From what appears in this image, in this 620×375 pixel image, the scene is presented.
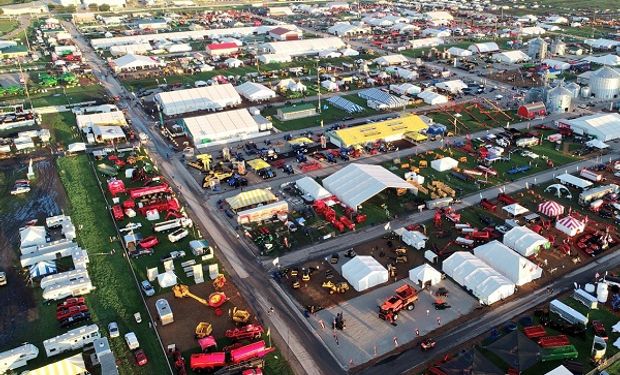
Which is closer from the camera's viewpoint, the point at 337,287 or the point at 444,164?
the point at 337,287

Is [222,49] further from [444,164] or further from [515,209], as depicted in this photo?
[515,209]

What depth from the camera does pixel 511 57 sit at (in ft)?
278

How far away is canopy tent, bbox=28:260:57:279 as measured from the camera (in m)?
31.3

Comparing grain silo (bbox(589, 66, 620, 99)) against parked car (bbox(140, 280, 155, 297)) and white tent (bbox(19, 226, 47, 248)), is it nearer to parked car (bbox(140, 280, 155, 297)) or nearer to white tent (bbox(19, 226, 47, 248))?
parked car (bbox(140, 280, 155, 297))

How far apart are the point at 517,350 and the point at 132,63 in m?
77.8

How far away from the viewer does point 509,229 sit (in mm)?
35031

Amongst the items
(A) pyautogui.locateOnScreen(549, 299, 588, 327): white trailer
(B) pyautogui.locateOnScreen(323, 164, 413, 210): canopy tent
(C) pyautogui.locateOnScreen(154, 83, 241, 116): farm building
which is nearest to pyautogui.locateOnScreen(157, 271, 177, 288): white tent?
(B) pyautogui.locateOnScreen(323, 164, 413, 210): canopy tent

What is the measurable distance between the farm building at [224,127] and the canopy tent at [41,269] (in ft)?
75.1

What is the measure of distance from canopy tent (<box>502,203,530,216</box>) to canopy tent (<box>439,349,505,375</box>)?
53.9ft

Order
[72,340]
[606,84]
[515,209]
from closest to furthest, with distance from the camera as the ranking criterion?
[72,340]
[515,209]
[606,84]

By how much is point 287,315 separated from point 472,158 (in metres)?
27.8

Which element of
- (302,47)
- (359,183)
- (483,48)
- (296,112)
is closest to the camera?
(359,183)

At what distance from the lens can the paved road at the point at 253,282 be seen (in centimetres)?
2486

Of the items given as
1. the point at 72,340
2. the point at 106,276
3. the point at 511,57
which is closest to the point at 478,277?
the point at 72,340
